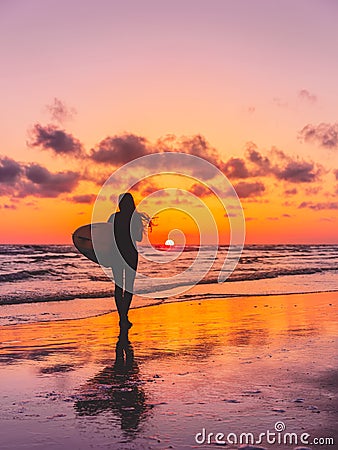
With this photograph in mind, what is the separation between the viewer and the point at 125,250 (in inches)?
427

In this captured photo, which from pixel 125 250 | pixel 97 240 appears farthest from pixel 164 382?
pixel 97 240

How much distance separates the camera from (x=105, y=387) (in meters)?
6.05

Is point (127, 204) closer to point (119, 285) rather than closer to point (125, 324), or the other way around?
point (119, 285)

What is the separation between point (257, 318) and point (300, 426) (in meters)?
7.10

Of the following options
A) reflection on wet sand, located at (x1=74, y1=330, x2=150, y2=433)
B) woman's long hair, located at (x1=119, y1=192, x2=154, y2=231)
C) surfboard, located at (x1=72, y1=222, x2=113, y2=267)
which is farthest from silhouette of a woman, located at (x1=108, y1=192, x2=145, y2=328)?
reflection on wet sand, located at (x1=74, y1=330, x2=150, y2=433)

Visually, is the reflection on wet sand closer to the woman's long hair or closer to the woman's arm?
the woman's arm

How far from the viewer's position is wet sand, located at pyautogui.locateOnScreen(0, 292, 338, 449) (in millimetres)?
4613

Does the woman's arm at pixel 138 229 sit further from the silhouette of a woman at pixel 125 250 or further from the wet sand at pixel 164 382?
the wet sand at pixel 164 382

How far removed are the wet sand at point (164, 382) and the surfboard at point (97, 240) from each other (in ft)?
4.72

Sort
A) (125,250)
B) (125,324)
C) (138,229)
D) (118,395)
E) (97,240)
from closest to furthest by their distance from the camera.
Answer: (118,395)
(125,324)
(125,250)
(138,229)
(97,240)

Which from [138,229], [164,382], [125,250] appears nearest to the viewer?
[164,382]

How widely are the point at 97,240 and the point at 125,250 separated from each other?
1.05 m

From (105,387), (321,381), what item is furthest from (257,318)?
(105,387)

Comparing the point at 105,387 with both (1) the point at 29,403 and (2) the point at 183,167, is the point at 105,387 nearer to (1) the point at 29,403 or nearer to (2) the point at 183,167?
(1) the point at 29,403
